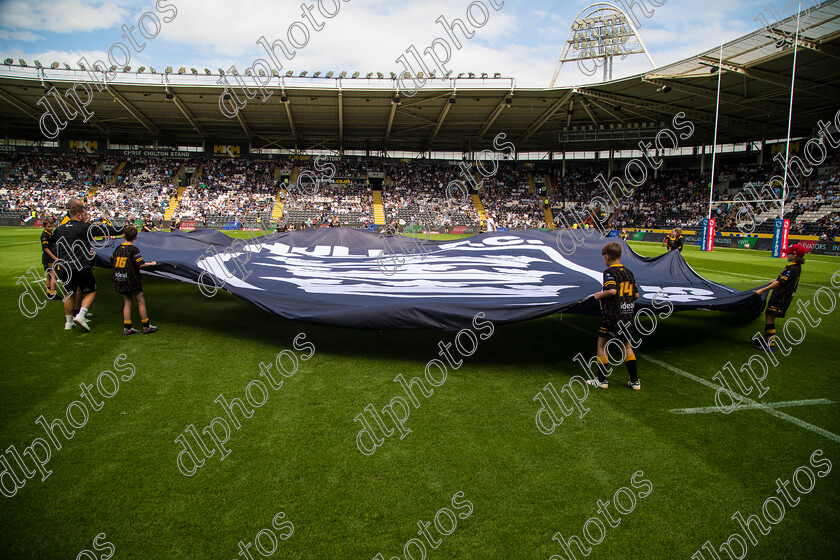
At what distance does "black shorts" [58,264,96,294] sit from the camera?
582 centimetres

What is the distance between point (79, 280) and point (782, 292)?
9394mm

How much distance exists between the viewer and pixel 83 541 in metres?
2.30

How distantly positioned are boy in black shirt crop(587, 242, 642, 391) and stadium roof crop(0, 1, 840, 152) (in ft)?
74.7

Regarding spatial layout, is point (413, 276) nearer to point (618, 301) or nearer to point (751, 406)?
point (618, 301)

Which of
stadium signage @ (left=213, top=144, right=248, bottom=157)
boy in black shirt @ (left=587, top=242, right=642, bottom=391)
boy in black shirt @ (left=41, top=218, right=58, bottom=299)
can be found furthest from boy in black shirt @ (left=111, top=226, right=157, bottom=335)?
stadium signage @ (left=213, top=144, right=248, bottom=157)

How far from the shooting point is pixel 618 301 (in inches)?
171

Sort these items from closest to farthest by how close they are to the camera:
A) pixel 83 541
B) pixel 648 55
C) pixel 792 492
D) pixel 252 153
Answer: pixel 83 541 → pixel 792 492 → pixel 648 55 → pixel 252 153

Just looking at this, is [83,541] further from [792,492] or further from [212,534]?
[792,492]

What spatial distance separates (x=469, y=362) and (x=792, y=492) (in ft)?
9.77

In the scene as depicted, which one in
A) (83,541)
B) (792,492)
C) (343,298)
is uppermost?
(343,298)

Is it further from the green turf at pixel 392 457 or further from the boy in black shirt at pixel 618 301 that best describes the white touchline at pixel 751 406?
the boy in black shirt at pixel 618 301

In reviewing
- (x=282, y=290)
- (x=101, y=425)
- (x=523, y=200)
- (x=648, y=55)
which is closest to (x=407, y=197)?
(x=523, y=200)

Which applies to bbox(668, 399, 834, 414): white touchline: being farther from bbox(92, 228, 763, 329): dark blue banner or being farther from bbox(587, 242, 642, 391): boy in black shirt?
bbox(92, 228, 763, 329): dark blue banner

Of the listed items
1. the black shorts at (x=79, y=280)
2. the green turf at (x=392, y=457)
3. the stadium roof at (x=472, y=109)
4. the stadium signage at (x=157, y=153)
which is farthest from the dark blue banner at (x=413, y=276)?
the stadium signage at (x=157, y=153)
